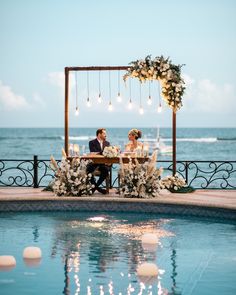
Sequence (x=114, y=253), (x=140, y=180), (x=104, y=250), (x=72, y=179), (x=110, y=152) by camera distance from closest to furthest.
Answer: (x=114, y=253)
(x=104, y=250)
(x=140, y=180)
(x=72, y=179)
(x=110, y=152)

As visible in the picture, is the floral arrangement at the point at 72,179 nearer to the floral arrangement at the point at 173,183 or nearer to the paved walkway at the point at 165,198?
the paved walkway at the point at 165,198

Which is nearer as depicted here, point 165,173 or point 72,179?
point 72,179

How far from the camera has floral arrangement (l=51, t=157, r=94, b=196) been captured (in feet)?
45.6

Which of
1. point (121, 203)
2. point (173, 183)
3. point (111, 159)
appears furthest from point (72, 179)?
point (173, 183)

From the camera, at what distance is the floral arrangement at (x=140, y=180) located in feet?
44.7

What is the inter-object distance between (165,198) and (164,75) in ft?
8.67

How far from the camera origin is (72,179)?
13961mm

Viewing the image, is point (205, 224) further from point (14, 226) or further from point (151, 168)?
point (14, 226)

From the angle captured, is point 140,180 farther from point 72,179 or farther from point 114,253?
point 114,253

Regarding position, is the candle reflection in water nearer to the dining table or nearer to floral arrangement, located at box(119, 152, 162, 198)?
floral arrangement, located at box(119, 152, 162, 198)

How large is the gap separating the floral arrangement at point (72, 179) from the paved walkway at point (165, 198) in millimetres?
219

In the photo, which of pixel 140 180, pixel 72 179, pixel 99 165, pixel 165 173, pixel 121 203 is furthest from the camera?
pixel 165 173

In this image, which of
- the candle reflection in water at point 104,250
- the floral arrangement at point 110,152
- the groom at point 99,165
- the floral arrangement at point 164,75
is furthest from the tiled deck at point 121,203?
the floral arrangement at point 164,75

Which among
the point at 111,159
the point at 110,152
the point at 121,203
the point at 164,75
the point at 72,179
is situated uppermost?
the point at 164,75
